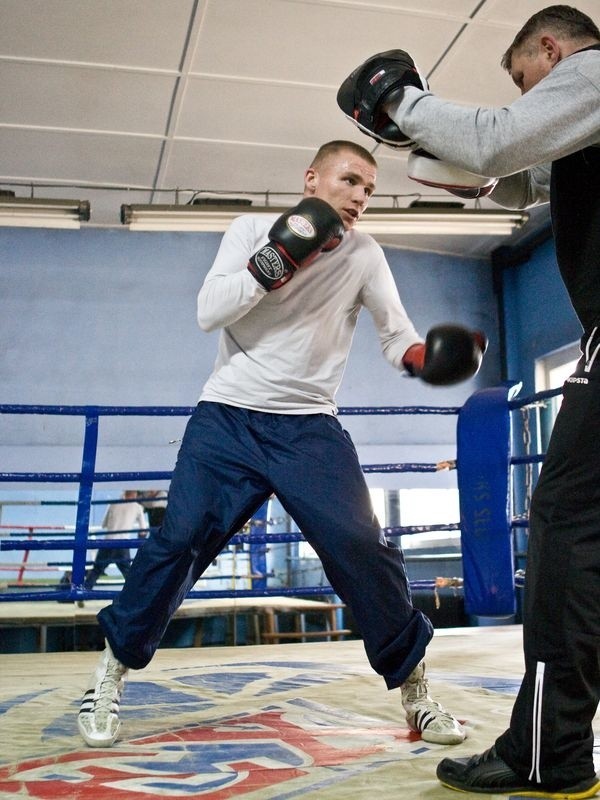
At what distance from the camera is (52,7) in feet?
13.0

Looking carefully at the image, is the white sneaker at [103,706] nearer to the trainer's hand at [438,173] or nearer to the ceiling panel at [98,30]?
the trainer's hand at [438,173]

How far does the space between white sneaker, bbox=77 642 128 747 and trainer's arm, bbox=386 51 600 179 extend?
108cm

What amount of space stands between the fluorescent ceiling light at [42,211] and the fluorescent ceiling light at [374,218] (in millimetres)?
303

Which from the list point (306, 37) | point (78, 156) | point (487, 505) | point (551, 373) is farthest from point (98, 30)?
point (551, 373)

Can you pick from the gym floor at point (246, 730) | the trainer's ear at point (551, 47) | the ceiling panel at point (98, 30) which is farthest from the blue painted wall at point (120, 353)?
the trainer's ear at point (551, 47)

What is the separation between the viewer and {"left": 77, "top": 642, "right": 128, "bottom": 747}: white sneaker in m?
1.35

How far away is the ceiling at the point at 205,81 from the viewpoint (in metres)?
4.05

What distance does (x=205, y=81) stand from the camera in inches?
183

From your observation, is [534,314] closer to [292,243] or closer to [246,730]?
[292,243]

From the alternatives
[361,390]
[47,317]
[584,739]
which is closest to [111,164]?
[47,317]

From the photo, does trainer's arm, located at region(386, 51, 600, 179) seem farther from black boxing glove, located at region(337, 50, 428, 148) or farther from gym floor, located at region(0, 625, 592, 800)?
gym floor, located at region(0, 625, 592, 800)

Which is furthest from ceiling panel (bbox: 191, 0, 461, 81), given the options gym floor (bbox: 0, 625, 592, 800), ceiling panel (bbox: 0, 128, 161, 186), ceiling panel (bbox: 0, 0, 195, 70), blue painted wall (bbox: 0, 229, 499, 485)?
gym floor (bbox: 0, 625, 592, 800)

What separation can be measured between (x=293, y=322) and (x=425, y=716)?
2.68 feet

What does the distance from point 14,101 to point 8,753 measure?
4.47 meters
